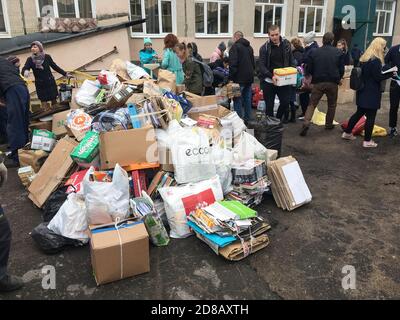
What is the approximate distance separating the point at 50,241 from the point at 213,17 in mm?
11015


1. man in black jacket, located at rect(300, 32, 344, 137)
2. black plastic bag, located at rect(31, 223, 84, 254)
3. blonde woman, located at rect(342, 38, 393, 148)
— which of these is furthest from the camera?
man in black jacket, located at rect(300, 32, 344, 137)

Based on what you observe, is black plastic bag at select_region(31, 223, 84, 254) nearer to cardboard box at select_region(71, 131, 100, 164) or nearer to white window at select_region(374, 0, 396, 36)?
cardboard box at select_region(71, 131, 100, 164)

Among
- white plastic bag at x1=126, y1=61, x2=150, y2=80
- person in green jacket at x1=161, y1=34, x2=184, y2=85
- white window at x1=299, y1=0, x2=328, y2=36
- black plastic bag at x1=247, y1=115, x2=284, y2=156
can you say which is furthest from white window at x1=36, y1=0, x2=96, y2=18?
white window at x1=299, y1=0, x2=328, y2=36

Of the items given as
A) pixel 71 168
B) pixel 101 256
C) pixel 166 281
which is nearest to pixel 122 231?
pixel 101 256

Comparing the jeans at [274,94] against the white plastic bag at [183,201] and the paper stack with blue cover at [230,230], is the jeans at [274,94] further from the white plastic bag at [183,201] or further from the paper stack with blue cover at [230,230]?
the paper stack with blue cover at [230,230]

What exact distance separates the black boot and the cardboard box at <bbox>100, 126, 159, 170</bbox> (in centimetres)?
130

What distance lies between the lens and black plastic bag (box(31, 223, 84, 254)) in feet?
10.0

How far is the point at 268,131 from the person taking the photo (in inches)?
189

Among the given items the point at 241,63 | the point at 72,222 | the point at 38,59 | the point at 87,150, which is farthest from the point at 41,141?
the point at 241,63

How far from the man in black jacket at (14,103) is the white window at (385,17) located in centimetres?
1795

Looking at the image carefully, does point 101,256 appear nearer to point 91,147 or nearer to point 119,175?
point 119,175

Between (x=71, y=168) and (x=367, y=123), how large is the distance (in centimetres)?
443
